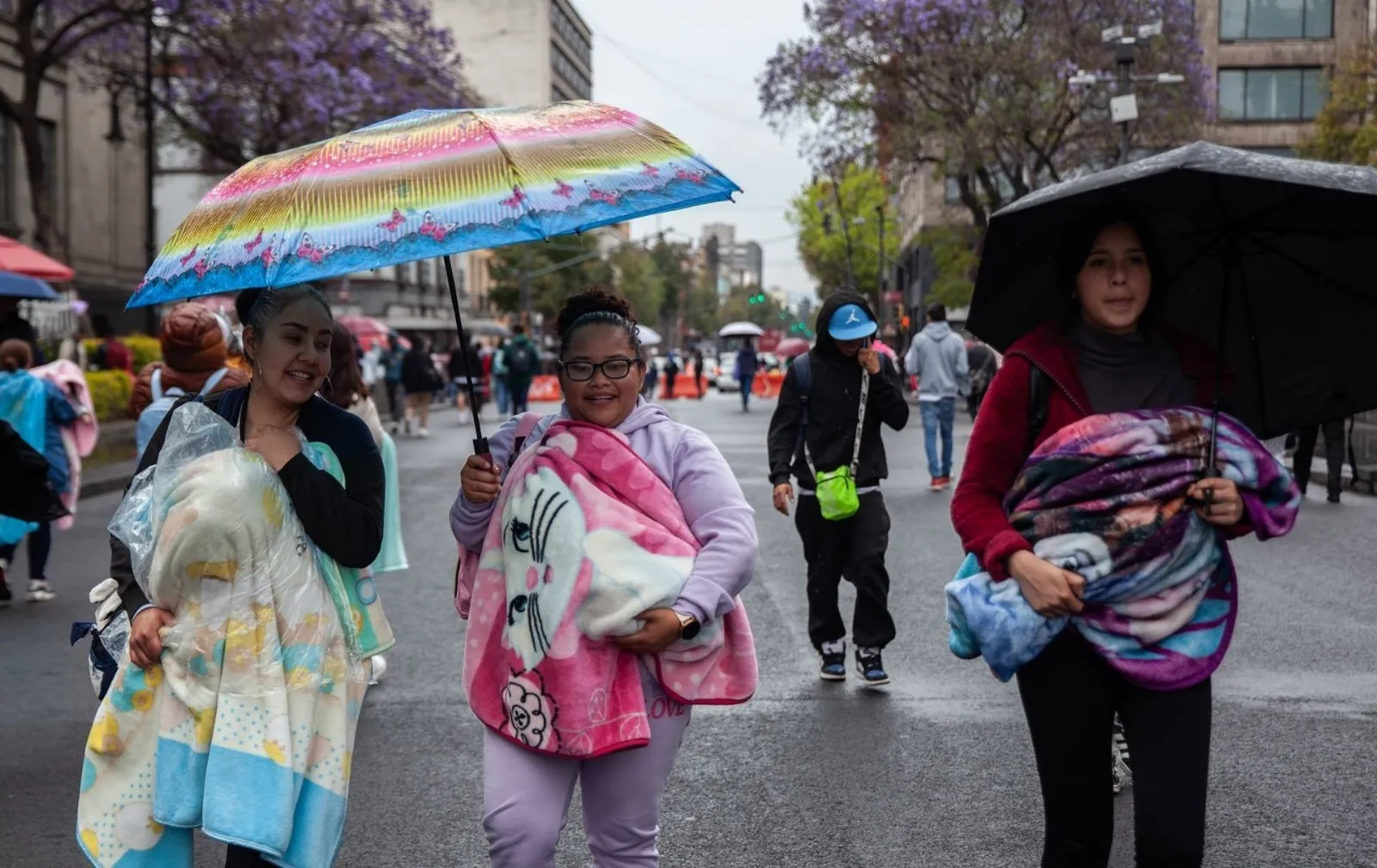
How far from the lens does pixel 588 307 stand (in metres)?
3.47

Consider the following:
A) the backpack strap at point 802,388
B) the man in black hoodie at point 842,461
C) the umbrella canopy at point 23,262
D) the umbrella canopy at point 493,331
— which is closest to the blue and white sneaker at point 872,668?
the man in black hoodie at point 842,461

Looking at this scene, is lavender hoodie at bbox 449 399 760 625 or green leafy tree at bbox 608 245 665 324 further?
green leafy tree at bbox 608 245 665 324

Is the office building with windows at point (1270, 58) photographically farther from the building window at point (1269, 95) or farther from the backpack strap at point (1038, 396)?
the backpack strap at point (1038, 396)

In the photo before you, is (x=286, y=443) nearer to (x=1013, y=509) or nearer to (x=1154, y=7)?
(x=1013, y=509)

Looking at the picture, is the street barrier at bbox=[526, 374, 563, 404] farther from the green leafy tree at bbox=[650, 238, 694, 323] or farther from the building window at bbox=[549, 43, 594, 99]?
the green leafy tree at bbox=[650, 238, 694, 323]

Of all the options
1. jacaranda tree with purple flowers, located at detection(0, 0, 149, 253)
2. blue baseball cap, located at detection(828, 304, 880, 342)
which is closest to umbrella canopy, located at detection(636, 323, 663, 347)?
blue baseball cap, located at detection(828, 304, 880, 342)

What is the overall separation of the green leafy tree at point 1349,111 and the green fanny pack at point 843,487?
87.6ft

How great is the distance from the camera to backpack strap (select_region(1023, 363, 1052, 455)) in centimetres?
333

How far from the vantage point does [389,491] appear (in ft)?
23.9

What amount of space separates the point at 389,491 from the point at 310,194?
4.35 m

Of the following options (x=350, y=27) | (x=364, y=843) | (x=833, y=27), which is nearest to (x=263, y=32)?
(x=350, y=27)

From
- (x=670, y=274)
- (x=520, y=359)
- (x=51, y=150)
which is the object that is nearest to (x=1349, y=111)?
(x=520, y=359)

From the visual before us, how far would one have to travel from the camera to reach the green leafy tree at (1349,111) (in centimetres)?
3172

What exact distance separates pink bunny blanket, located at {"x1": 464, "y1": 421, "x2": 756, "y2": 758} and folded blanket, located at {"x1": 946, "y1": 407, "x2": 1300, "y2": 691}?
62cm
